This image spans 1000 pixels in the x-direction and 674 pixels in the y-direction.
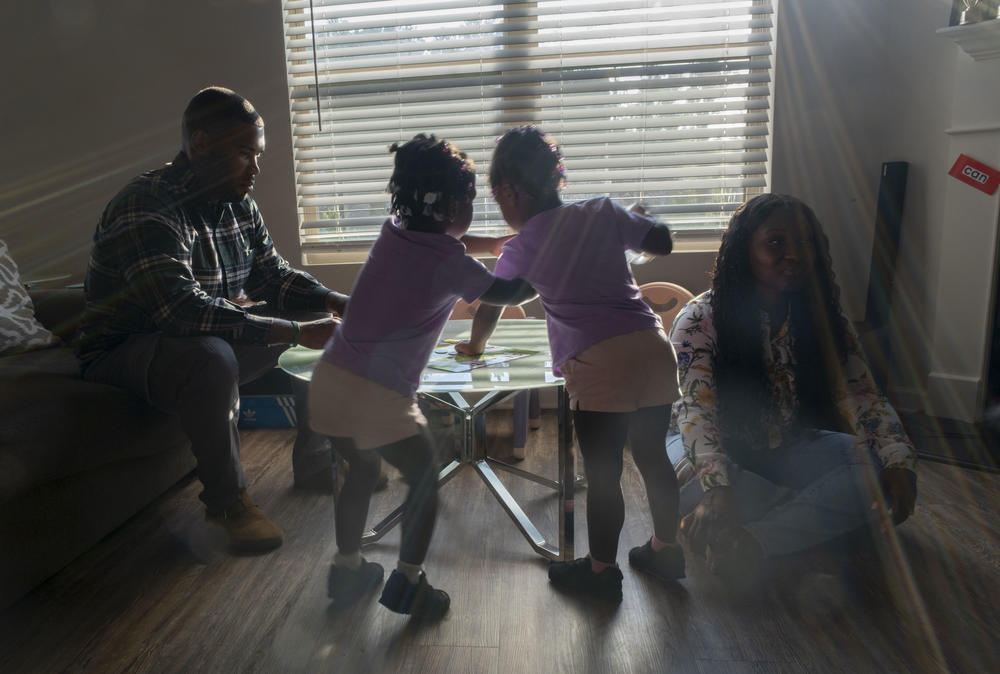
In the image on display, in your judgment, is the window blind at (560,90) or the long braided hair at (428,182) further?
the window blind at (560,90)

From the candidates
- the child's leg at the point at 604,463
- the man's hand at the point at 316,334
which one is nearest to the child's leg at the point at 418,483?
the child's leg at the point at 604,463

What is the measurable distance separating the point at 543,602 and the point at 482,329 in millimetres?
663

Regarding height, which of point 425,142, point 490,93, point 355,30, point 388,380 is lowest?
point 388,380

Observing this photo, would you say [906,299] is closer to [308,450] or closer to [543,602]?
[543,602]

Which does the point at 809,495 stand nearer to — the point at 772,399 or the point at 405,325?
the point at 772,399

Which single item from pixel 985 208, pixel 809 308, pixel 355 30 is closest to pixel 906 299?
pixel 985 208

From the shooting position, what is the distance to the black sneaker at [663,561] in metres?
1.60

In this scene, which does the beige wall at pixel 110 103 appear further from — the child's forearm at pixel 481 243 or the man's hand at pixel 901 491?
the man's hand at pixel 901 491

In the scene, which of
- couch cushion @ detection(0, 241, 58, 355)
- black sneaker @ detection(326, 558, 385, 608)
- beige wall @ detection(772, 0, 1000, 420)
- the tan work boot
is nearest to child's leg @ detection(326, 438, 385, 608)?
Result: black sneaker @ detection(326, 558, 385, 608)

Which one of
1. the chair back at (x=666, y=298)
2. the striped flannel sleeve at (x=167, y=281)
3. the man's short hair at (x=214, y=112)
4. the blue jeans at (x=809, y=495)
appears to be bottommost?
the blue jeans at (x=809, y=495)

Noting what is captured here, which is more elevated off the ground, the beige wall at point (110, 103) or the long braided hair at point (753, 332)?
the beige wall at point (110, 103)

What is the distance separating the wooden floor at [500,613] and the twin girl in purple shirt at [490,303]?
11 cm

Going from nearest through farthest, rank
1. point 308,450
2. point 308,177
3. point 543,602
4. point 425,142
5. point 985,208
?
1. point 425,142
2. point 543,602
3. point 308,450
4. point 985,208
5. point 308,177

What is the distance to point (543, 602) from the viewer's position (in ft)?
5.06
